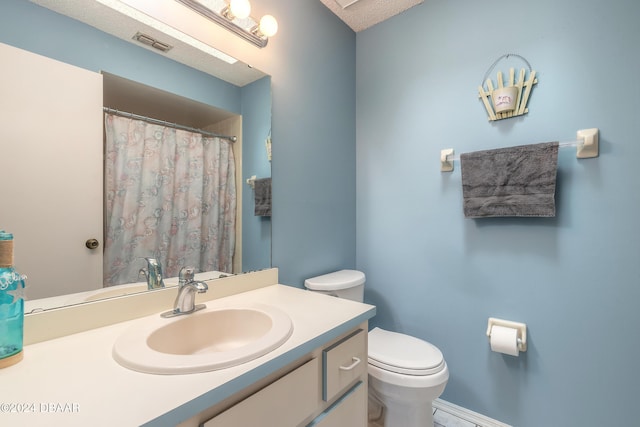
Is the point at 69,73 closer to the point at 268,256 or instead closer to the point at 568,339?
the point at 268,256

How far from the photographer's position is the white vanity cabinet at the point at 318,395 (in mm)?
621

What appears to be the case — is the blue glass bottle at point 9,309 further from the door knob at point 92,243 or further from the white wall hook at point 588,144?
the white wall hook at point 588,144

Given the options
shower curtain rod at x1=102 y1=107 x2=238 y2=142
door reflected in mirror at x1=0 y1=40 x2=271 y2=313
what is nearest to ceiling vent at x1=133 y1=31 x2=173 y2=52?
door reflected in mirror at x1=0 y1=40 x2=271 y2=313

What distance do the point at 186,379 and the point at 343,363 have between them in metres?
0.48

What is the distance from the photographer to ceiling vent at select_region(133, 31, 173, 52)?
38.7 inches

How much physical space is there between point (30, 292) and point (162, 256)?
341mm

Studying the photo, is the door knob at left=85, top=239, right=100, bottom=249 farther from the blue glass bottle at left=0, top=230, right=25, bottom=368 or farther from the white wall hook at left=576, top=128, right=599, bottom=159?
the white wall hook at left=576, top=128, right=599, bottom=159

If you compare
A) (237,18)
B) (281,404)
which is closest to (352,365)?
(281,404)

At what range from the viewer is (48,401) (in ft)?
1.63

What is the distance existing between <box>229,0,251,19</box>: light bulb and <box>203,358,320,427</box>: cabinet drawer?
1.33 metres

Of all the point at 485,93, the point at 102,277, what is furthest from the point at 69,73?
the point at 485,93

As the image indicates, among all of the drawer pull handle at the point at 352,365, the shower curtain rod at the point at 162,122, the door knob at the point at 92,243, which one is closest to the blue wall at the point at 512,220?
the drawer pull handle at the point at 352,365

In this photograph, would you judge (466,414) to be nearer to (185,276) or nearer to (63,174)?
(185,276)

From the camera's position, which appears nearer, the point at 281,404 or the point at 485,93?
the point at 281,404
